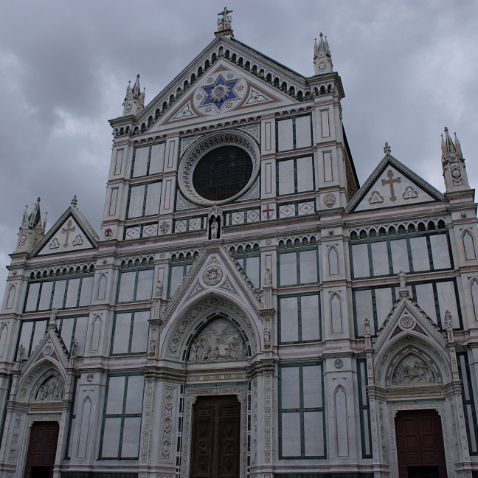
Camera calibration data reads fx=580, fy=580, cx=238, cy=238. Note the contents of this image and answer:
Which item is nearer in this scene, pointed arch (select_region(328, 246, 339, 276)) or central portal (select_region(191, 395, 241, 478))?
central portal (select_region(191, 395, 241, 478))

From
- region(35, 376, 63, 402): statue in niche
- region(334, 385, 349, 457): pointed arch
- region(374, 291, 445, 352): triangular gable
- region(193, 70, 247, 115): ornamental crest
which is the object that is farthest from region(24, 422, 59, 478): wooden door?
region(193, 70, 247, 115): ornamental crest

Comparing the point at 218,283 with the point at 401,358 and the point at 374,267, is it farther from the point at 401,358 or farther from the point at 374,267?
the point at 401,358

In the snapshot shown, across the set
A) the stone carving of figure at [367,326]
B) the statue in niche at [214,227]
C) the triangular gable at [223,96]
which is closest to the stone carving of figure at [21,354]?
the statue in niche at [214,227]

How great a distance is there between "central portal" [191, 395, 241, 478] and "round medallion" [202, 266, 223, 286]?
14.6ft

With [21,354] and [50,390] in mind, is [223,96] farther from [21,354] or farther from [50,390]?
[50,390]

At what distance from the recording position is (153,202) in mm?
Result: 26109

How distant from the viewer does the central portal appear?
68.6 ft

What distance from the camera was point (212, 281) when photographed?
76.0 ft

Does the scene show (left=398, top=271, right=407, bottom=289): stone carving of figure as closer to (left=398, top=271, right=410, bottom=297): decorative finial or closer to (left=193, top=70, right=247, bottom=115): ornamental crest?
(left=398, top=271, right=410, bottom=297): decorative finial

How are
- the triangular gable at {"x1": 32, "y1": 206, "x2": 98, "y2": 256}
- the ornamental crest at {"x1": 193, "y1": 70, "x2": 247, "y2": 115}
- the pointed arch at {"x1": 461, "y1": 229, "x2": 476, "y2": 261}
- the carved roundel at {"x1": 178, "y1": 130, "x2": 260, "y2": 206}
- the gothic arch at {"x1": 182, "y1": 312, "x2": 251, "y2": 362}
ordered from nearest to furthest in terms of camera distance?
the pointed arch at {"x1": 461, "y1": 229, "x2": 476, "y2": 261} → the gothic arch at {"x1": 182, "y1": 312, "x2": 251, "y2": 362} → the carved roundel at {"x1": 178, "y1": 130, "x2": 260, "y2": 206} → the triangular gable at {"x1": 32, "y1": 206, "x2": 98, "y2": 256} → the ornamental crest at {"x1": 193, "y1": 70, "x2": 247, "y2": 115}

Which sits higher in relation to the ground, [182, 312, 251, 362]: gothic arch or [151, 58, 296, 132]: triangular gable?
[151, 58, 296, 132]: triangular gable

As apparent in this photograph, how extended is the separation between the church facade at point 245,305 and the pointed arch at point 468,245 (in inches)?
2.5

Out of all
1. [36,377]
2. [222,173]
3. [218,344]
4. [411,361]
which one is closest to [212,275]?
[218,344]

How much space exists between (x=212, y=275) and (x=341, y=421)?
764 cm
